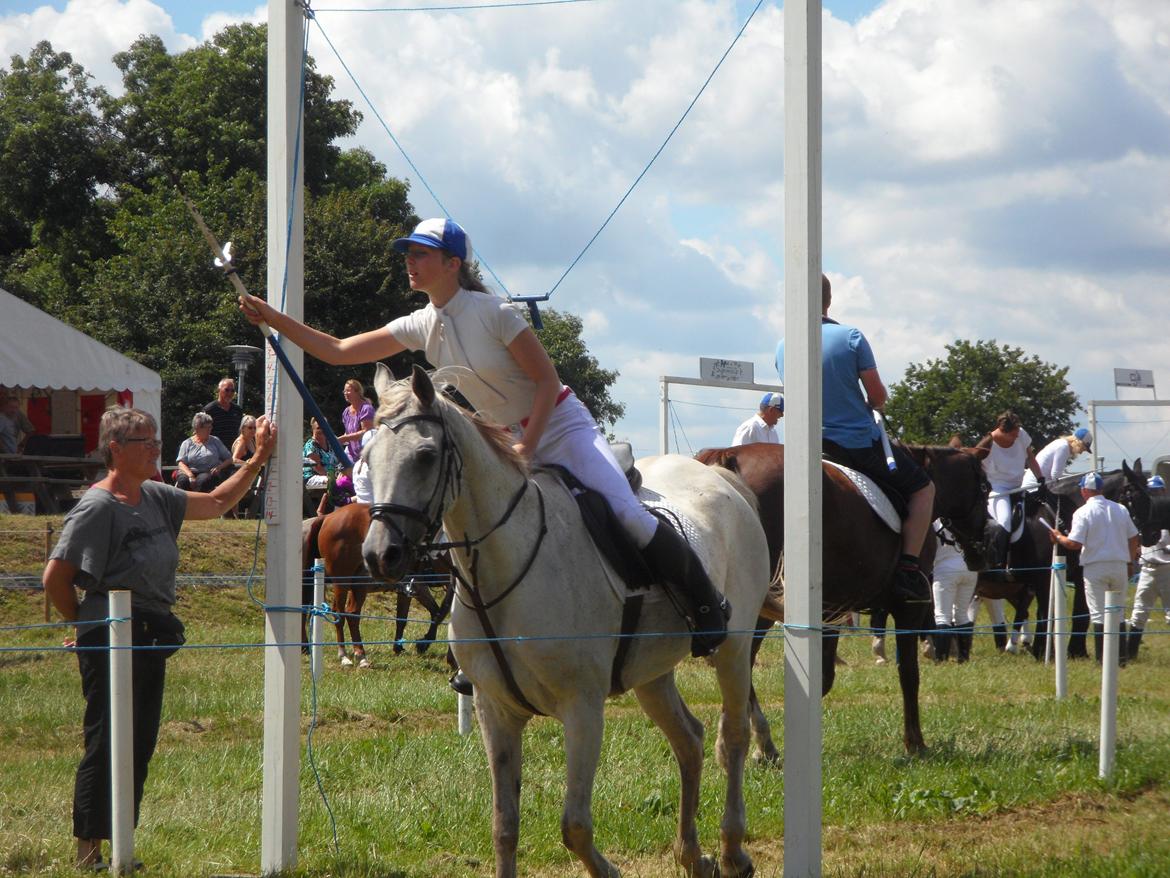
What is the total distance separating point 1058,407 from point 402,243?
65860 mm

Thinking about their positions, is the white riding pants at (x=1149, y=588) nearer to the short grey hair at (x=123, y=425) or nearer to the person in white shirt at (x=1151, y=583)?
the person in white shirt at (x=1151, y=583)

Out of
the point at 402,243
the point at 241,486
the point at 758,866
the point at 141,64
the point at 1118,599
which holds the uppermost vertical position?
the point at 141,64

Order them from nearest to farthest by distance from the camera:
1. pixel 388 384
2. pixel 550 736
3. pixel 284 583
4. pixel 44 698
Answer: pixel 388 384 < pixel 284 583 < pixel 550 736 < pixel 44 698

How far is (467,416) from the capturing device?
5117mm

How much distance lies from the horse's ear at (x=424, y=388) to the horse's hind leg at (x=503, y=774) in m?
1.40

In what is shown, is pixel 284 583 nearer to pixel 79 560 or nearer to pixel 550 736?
pixel 79 560

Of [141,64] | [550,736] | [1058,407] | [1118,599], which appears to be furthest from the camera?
[1058,407]

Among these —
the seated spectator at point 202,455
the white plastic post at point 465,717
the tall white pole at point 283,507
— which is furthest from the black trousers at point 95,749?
the seated spectator at point 202,455

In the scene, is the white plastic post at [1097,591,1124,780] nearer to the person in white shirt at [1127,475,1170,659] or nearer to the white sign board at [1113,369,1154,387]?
the person in white shirt at [1127,475,1170,659]

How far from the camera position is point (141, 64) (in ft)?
156

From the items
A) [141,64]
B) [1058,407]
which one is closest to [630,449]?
[141,64]

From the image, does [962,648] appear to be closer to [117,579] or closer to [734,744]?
[734,744]

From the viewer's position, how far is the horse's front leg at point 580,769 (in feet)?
16.8

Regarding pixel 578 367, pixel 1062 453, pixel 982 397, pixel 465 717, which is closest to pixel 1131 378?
pixel 982 397
